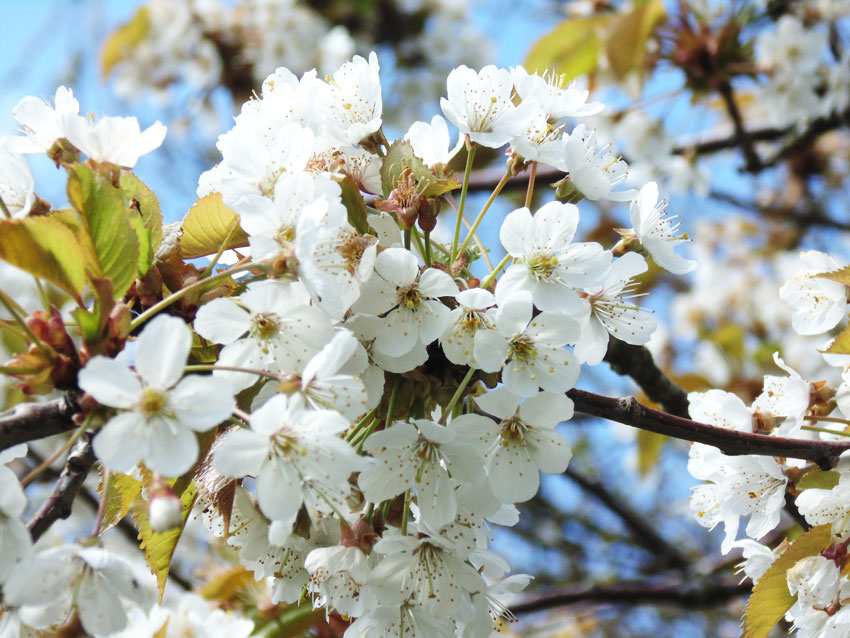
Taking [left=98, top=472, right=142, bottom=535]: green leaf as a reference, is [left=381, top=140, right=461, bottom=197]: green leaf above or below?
above

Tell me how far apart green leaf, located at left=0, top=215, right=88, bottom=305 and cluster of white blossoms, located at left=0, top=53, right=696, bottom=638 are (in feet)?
0.37

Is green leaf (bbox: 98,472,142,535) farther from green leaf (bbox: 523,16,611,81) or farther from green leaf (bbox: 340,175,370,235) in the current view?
green leaf (bbox: 523,16,611,81)

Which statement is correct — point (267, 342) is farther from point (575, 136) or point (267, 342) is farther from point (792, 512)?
point (792, 512)

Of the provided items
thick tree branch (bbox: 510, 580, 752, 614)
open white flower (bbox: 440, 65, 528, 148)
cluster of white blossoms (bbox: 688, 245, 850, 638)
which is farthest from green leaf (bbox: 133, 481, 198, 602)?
thick tree branch (bbox: 510, 580, 752, 614)

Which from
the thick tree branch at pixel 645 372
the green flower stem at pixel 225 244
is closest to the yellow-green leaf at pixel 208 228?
the green flower stem at pixel 225 244

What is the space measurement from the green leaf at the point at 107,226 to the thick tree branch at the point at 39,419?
14 cm

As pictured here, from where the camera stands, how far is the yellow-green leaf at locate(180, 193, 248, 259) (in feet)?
3.50

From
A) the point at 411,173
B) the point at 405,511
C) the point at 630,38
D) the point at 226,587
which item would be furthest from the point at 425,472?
the point at 630,38

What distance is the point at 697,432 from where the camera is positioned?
1060mm

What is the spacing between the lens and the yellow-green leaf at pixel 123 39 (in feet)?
14.6

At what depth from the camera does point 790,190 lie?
196 inches

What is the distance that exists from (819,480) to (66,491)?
3.48 ft

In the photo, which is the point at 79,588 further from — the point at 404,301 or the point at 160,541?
the point at 404,301

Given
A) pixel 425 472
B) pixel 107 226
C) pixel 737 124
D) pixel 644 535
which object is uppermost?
pixel 107 226
